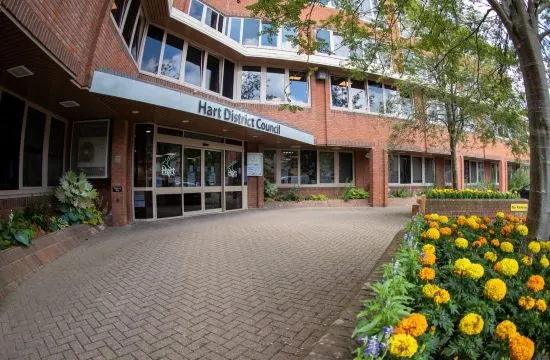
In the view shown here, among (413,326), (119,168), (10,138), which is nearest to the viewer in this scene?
(413,326)

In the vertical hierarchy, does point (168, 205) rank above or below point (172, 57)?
below

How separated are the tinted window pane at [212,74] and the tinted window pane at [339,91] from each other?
18.7ft

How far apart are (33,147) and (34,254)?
3315 millimetres

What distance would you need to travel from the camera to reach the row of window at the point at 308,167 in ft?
53.5

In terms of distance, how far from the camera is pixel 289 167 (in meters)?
16.5

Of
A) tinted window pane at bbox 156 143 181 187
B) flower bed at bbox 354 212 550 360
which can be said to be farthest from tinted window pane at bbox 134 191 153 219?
flower bed at bbox 354 212 550 360

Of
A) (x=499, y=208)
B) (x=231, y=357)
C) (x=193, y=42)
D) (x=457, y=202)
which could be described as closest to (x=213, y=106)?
(x=193, y=42)

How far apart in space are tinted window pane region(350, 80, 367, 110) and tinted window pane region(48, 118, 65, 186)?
12656 mm

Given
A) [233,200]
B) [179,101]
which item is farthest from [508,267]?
[233,200]

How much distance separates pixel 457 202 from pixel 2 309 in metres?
11.5

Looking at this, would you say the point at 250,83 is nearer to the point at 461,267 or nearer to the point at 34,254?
the point at 34,254

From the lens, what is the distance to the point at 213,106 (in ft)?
30.2

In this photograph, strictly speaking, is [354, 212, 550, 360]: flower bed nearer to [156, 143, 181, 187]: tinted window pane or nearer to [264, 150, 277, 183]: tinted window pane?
[156, 143, 181, 187]: tinted window pane

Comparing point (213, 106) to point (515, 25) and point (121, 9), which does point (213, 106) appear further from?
point (515, 25)
